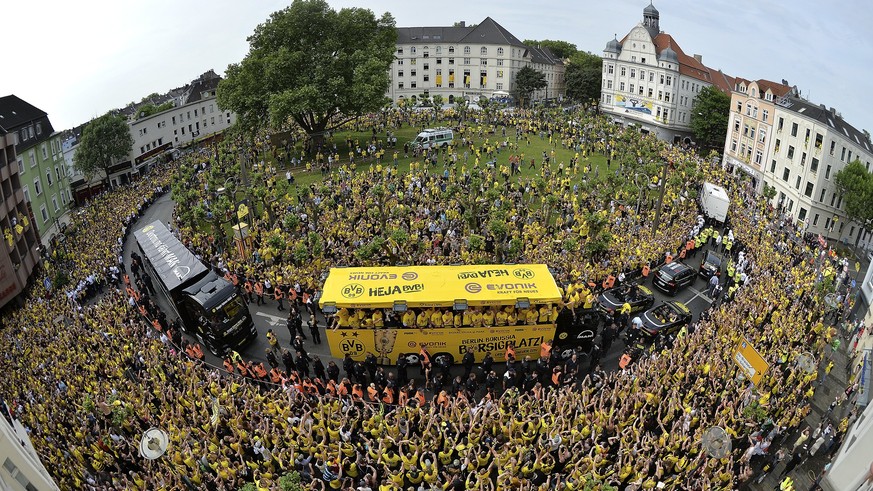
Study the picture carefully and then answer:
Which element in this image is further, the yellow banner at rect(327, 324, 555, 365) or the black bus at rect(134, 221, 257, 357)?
the black bus at rect(134, 221, 257, 357)

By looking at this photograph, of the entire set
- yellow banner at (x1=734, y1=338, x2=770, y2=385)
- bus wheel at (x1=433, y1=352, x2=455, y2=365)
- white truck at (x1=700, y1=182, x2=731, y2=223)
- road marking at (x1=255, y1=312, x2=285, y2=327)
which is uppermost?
white truck at (x1=700, y1=182, x2=731, y2=223)

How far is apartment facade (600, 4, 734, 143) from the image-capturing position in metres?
73.8

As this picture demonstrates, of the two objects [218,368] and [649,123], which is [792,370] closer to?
[218,368]

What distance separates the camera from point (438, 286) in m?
21.2

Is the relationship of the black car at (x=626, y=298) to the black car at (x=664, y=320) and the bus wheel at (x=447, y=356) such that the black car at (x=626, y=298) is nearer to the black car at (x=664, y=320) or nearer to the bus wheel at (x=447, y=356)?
the black car at (x=664, y=320)

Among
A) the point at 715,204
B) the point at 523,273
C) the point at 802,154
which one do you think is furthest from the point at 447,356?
the point at 802,154

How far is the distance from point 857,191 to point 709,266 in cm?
2023

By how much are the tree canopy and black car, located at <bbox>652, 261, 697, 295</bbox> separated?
21.0 meters

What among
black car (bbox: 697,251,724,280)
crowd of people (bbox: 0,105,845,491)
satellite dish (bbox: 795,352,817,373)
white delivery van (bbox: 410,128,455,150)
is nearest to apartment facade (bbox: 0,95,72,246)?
crowd of people (bbox: 0,105,845,491)

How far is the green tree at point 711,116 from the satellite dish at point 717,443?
6490 centimetres

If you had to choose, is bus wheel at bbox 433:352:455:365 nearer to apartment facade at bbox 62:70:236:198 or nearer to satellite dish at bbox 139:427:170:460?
satellite dish at bbox 139:427:170:460

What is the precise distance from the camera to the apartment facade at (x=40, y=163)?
43.7 meters

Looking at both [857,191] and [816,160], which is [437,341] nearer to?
[857,191]

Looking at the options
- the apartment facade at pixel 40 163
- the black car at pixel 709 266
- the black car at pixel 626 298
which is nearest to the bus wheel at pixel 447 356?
the black car at pixel 626 298
